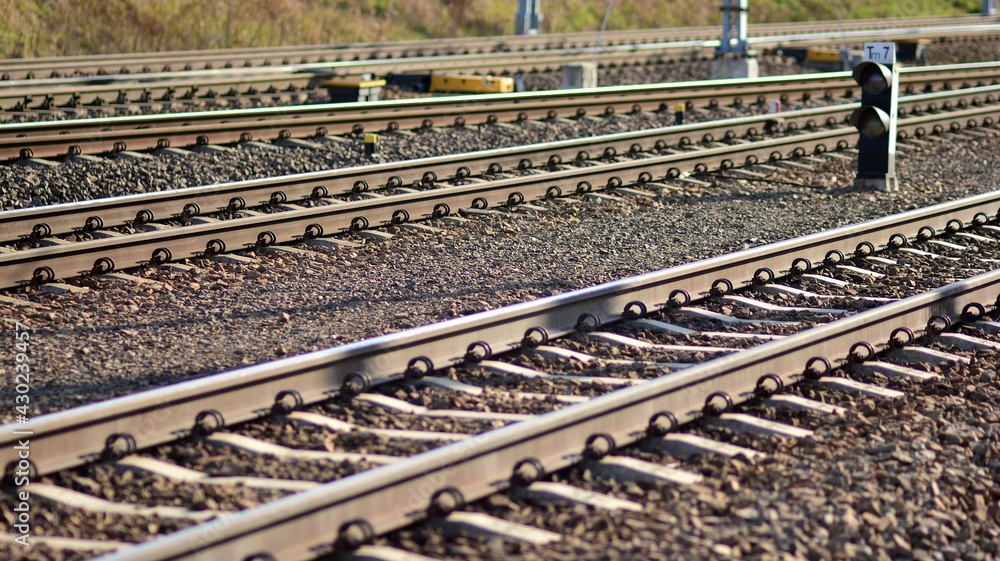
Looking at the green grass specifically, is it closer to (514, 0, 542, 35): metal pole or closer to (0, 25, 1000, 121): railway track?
(514, 0, 542, 35): metal pole

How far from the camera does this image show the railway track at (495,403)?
13.3 feet

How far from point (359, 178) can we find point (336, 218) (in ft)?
5.32

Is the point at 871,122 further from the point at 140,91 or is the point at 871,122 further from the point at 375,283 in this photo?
the point at 140,91

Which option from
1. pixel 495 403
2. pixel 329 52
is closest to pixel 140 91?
pixel 329 52

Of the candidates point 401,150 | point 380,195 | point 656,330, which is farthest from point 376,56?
point 656,330

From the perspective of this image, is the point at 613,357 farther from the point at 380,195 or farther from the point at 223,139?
the point at 223,139

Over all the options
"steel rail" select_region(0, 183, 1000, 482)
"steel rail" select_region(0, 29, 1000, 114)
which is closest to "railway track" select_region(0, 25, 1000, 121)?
"steel rail" select_region(0, 29, 1000, 114)

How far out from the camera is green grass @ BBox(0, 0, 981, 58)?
25.2 meters

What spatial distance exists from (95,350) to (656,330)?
3.19m

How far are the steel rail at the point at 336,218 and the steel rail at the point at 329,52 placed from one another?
11.4 meters

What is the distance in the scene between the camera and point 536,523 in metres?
4.15

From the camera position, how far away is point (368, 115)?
45.5ft

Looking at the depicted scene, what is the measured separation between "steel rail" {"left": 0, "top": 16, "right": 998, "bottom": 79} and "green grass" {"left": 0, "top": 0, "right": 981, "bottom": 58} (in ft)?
9.89

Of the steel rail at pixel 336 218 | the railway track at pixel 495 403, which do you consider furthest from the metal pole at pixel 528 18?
the railway track at pixel 495 403
